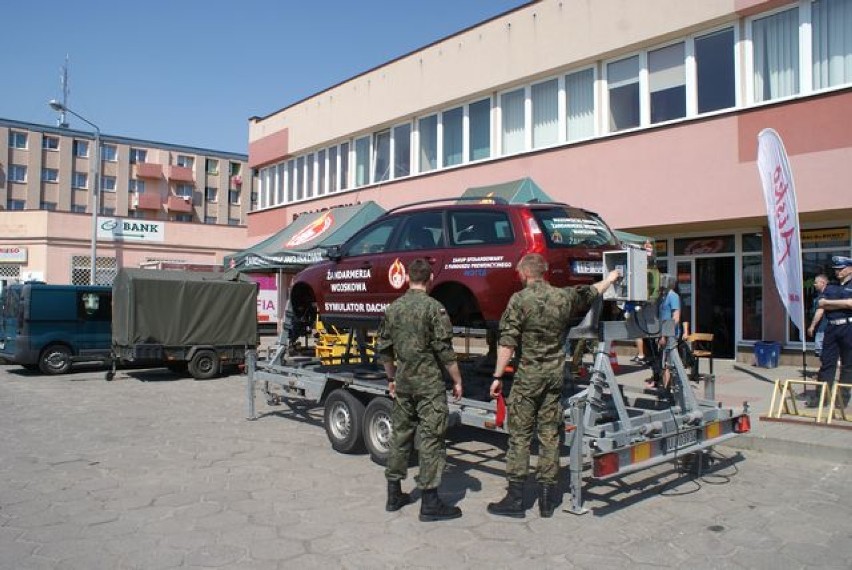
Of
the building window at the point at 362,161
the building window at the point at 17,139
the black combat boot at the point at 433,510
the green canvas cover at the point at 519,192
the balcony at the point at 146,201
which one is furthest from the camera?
the balcony at the point at 146,201

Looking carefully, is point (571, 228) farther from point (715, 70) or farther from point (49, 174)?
point (49, 174)

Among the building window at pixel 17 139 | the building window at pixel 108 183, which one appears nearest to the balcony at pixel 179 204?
the building window at pixel 108 183

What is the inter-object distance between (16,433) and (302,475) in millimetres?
4203

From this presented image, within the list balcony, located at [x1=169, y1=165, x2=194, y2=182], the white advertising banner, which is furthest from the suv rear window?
balcony, located at [x1=169, y1=165, x2=194, y2=182]

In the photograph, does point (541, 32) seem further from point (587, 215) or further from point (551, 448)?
point (551, 448)

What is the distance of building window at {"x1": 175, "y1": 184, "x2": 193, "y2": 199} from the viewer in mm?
63938

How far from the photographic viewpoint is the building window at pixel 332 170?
22691 mm

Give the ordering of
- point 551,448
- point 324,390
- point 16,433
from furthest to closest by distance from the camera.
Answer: point 16,433 < point 324,390 < point 551,448

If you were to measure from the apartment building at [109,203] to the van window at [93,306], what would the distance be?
55.4 feet

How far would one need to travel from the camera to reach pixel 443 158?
18.5m

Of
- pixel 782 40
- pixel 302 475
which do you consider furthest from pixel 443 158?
pixel 302 475

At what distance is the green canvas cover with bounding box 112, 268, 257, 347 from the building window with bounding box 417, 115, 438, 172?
6.53 m

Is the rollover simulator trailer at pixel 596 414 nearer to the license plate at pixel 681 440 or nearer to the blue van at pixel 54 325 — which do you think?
the license plate at pixel 681 440

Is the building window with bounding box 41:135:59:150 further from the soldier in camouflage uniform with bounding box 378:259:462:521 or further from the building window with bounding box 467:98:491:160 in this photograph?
the soldier in camouflage uniform with bounding box 378:259:462:521
